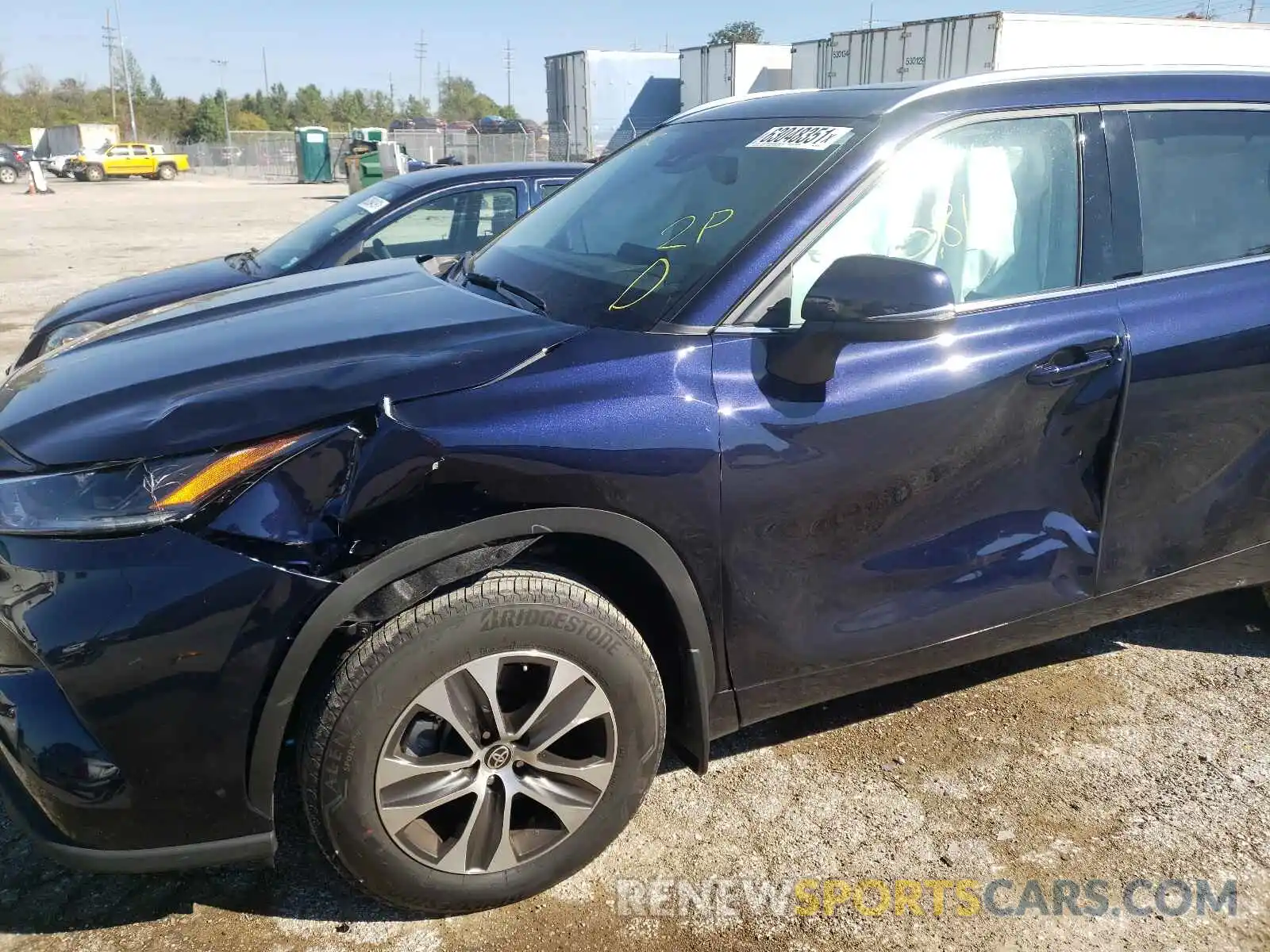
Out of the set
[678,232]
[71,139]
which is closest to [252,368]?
[678,232]

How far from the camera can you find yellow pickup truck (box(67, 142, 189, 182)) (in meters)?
42.4

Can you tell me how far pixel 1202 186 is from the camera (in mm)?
2807

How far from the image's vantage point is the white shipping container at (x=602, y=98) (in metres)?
36.2

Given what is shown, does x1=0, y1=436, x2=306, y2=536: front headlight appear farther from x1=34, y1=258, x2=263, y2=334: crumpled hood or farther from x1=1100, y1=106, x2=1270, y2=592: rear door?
x1=34, y1=258, x2=263, y2=334: crumpled hood

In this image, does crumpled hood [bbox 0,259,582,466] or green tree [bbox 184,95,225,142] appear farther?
green tree [bbox 184,95,225,142]

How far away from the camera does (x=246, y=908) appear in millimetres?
2236

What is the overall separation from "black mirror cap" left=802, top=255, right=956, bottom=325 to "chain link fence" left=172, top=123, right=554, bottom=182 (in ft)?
81.5

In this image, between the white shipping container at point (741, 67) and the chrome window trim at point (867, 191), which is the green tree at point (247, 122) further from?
the chrome window trim at point (867, 191)

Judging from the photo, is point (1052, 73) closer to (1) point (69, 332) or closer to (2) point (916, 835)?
(2) point (916, 835)

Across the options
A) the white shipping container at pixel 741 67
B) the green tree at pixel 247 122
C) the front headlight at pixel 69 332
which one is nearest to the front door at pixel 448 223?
the front headlight at pixel 69 332

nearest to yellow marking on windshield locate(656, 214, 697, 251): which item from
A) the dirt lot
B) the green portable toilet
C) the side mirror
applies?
the side mirror

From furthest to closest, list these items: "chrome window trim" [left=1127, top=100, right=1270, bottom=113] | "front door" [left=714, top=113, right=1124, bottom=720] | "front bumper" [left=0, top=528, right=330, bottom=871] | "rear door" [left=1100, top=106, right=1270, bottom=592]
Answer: "chrome window trim" [left=1127, top=100, right=1270, bottom=113] → "rear door" [left=1100, top=106, right=1270, bottom=592] → "front door" [left=714, top=113, right=1124, bottom=720] → "front bumper" [left=0, top=528, right=330, bottom=871]

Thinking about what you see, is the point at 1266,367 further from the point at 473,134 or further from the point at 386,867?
the point at 473,134

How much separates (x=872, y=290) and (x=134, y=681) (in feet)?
5.68
